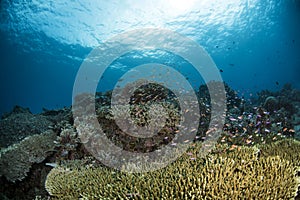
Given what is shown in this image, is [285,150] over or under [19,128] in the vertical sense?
under

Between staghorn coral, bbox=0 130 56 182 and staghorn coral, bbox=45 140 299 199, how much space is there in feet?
7.58

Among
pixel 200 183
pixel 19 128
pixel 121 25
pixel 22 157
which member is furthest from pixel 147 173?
pixel 121 25

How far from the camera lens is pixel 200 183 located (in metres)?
Answer: 3.43

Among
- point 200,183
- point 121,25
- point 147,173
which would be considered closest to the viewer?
point 200,183

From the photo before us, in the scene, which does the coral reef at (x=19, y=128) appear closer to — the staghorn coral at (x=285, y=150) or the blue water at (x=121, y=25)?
the staghorn coral at (x=285, y=150)

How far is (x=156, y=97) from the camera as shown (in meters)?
8.69

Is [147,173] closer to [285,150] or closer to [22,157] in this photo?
[285,150]

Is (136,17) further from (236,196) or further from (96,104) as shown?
(236,196)

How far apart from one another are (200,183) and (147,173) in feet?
4.41

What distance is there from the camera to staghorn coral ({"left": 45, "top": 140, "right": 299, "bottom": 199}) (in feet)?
10.9

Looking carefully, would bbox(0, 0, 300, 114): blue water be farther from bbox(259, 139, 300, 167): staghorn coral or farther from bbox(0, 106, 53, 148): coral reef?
bbox(0, 106, 53, 148): coral reef

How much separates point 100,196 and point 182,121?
4.63 meters

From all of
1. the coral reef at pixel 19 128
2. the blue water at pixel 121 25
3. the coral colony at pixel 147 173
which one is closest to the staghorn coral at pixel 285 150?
the coral colony at pixel 147 173

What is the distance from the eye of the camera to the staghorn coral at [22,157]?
6.26 metres
